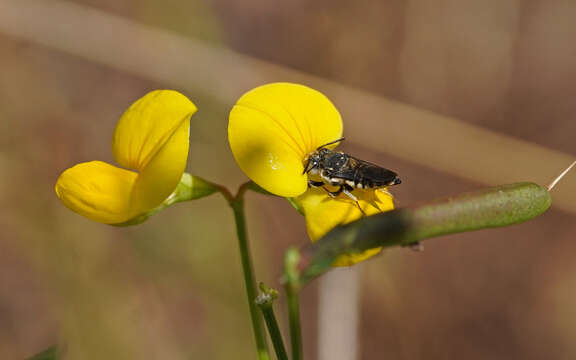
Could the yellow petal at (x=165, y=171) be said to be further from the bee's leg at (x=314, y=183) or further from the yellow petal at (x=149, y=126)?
the bee's leg at (x=314, y=183)

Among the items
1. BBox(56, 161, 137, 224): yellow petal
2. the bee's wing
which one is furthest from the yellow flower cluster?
the bee's wing

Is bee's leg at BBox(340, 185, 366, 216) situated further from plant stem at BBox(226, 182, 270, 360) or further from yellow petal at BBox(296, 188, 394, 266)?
plant stem at BBox(226, 182, 270, 360)

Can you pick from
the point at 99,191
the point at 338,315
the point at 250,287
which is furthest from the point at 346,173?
the point at 338,315

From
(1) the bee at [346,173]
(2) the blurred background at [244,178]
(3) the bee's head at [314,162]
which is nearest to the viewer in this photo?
(1) the bee at [346,173]

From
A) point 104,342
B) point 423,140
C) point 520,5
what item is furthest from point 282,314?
point 520,5

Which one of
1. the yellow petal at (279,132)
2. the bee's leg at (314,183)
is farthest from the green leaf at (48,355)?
the bee's leg at (314,183)

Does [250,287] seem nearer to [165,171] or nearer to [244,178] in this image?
[165,171]
